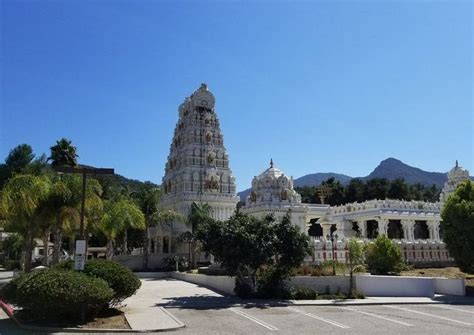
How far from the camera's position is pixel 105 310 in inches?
731

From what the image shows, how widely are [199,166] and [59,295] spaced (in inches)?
1749

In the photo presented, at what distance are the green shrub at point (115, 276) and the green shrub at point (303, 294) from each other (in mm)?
10053

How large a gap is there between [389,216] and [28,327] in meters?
53.9

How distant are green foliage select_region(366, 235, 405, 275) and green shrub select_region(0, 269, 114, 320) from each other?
908 inches

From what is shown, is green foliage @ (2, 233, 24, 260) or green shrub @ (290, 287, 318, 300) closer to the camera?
green shrub @ (290, 287, 318, 300)

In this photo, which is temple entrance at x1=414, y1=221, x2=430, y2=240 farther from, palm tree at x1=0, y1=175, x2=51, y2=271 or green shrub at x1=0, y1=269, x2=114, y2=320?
green shrub at x1=0, y1=269, x2=114, y2=320

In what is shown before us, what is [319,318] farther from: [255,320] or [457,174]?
[457,174]

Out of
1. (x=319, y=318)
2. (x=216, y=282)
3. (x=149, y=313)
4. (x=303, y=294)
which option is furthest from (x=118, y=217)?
(x=319, y=318)

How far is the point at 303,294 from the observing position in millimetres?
25562

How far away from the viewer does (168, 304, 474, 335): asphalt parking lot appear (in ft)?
53.2

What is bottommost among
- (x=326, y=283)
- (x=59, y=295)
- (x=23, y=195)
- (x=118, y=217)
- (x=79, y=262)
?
(x=326, y=283)

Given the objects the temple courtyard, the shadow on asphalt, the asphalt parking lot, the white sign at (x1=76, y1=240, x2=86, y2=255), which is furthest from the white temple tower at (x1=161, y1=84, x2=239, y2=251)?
the white sign at (x1=76, y1=240, x2=86, y2=255)

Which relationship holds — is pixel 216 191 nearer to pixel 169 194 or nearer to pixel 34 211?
pixel 169 194

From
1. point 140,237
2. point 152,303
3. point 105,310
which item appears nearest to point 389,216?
point 140,237
